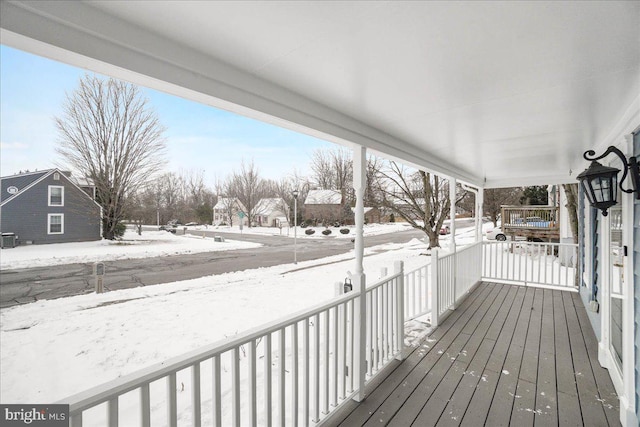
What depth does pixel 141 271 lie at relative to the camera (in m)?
8.40

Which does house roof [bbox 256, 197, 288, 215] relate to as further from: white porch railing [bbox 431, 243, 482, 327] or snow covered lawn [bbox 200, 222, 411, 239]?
white porch railing [bbox 431, 243, 482, 327]

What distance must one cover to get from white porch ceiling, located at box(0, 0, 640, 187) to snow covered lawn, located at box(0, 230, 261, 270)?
268 inches

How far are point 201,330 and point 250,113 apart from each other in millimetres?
4343

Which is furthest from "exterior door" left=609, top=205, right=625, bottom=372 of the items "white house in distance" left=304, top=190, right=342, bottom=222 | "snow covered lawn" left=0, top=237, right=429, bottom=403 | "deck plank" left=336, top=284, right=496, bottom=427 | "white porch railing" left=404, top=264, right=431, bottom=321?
"white house in distance" left=304, top=190, right=342, bottom=222

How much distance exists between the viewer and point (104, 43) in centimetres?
94

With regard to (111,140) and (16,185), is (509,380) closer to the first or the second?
(16,185)

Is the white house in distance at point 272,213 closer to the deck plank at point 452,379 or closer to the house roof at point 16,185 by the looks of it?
the house roof at point 16,185

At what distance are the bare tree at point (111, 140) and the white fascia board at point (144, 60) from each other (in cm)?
871

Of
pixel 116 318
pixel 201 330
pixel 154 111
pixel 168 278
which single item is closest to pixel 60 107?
pixel 154 111

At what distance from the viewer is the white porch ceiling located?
0.91 meters

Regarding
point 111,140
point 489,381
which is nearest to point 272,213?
point 111,140

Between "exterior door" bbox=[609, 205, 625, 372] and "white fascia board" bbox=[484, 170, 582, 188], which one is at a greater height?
"white fascia board" bbox=[484, 170, 582, 188]

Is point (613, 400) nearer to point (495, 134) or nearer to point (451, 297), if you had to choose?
point (451, 297)

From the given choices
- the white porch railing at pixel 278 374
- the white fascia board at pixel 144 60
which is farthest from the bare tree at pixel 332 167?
the white fascia board at pixel 144 60
